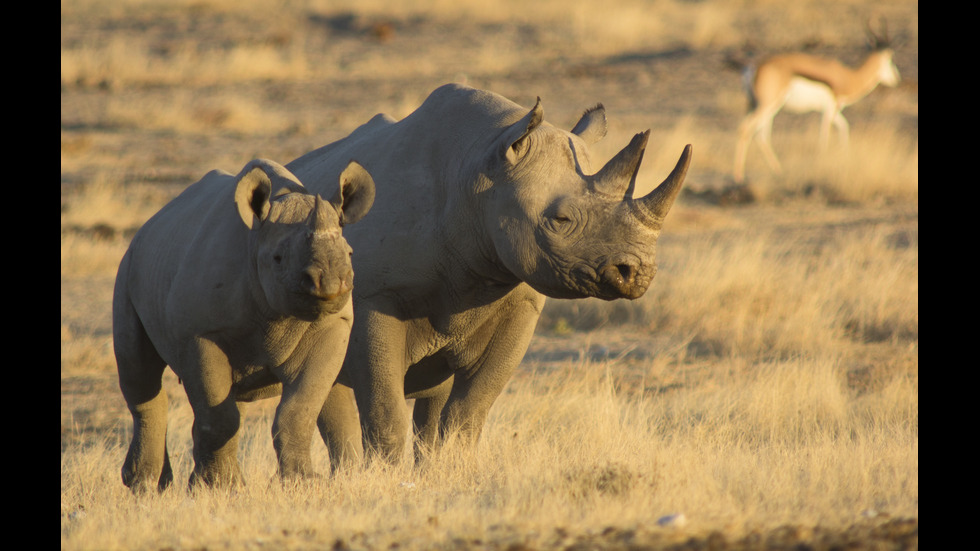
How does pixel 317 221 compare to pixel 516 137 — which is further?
pixel 516 137

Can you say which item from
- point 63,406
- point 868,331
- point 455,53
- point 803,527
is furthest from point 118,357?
point 455,53

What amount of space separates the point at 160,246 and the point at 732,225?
377 inches

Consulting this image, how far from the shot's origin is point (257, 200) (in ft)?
17.9

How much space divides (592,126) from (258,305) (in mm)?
1936

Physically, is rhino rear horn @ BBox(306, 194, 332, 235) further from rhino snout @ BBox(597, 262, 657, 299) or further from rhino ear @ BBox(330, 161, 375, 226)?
rhino snout @ BBox(597, 262, 657, 299)

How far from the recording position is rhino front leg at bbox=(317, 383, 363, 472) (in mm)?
6680

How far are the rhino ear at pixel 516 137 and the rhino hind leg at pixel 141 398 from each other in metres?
2.06

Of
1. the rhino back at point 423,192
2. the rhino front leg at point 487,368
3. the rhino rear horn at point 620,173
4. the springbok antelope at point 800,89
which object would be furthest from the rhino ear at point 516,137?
the springbok antelope at point 800,89

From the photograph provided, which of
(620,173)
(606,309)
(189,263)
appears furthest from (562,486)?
(606,309)

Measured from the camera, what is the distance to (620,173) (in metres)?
5.66

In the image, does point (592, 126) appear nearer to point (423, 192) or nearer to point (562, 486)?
point (423, 192)

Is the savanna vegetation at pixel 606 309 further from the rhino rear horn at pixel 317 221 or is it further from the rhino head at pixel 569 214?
the rhino rear horn at pixel 317 221

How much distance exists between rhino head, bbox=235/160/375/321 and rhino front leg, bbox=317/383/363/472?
1.39m
